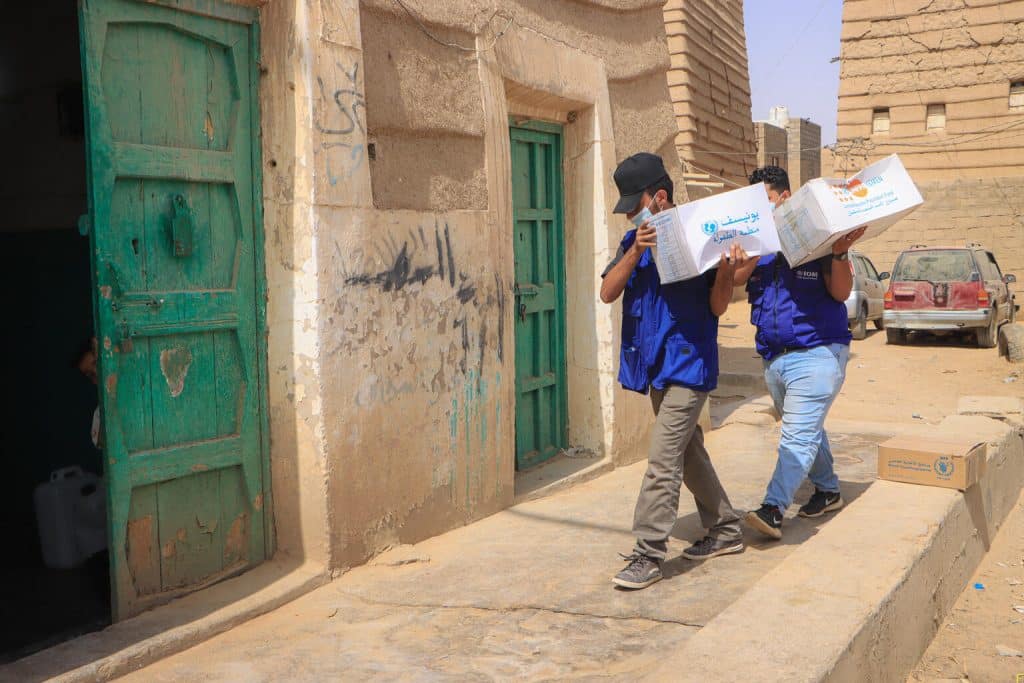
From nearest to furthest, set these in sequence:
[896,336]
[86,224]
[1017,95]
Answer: [86,224] → [896,336] → [1017,95]

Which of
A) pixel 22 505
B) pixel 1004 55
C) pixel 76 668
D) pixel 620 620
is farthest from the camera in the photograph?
pixel 1004 55

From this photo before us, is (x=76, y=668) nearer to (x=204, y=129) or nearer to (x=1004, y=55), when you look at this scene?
(x=204, y=129)

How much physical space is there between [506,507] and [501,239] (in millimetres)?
1486

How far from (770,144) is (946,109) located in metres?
7.98

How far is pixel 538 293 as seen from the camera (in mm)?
6168

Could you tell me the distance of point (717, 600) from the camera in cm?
382

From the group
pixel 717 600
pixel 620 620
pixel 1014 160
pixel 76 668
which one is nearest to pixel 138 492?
pixel 76 668

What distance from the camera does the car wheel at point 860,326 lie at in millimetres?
16031

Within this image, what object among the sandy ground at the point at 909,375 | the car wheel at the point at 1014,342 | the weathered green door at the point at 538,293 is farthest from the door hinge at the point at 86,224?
the car wheel at the point at 1014,342

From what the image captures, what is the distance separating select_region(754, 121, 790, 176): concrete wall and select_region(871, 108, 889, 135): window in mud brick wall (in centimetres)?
561

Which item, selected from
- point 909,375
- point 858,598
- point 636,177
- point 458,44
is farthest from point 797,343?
point 909,375

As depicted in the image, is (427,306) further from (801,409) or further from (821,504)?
(821,504)

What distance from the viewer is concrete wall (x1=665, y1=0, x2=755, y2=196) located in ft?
47.6

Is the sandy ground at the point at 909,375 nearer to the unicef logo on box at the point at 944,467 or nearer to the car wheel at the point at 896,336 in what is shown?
the car wheel at the point at 896,336
